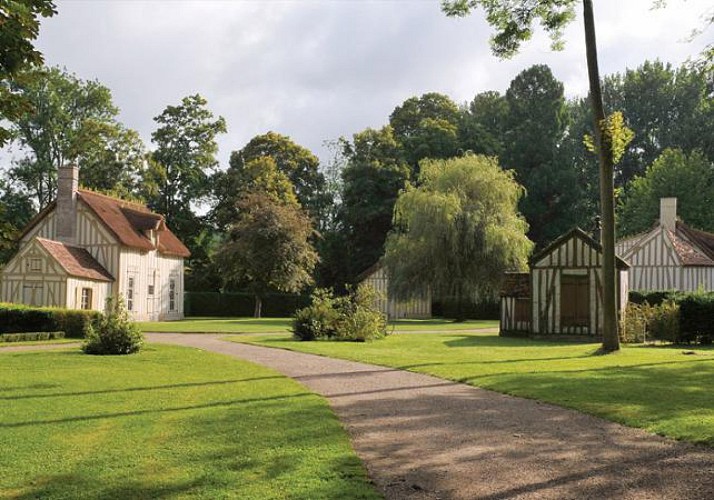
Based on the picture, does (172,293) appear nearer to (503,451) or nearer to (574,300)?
(574,300)

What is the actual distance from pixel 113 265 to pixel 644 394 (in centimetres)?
3213

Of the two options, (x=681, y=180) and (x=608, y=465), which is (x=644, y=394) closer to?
(x=608, y=465)

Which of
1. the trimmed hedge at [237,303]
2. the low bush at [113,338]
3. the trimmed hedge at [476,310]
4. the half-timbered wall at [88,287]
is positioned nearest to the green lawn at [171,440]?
the low bush at [113,338]

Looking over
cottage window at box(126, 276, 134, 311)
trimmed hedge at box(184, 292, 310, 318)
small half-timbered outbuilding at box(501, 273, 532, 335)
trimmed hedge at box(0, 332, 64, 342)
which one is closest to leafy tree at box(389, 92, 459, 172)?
trimmed hedge at box(184, 292, 310, 318)

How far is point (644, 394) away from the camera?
9.61 m

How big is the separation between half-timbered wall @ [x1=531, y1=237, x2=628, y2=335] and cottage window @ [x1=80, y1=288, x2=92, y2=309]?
22265mm

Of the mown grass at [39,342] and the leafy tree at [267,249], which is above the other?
the leafy tree at [267,249]

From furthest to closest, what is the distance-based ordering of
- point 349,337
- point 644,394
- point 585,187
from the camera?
1. point 585,187
2. point 349,337
3. point 644,394

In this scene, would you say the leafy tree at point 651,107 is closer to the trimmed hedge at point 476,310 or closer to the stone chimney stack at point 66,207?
the trimmed hedge at point 476,310

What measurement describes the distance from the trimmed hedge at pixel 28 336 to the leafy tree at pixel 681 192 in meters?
42.3

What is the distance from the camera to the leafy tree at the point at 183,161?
51.5 meters

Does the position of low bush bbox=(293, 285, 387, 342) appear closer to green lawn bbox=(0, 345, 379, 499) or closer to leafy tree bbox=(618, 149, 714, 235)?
green lawn bbox=(0, 345, 379, 499)

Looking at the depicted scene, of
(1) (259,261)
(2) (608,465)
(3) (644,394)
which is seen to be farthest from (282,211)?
(2) (608,465)

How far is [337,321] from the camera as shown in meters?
22.2
